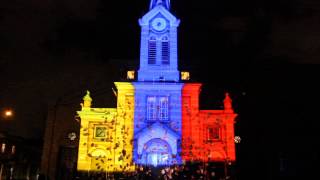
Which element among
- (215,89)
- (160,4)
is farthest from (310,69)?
(160,4)

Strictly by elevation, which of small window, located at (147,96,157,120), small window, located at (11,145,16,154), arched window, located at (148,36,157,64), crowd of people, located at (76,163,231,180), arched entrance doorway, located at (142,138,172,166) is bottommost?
crowd of people, located at (76,163,231,180)

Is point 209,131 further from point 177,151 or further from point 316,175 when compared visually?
point 316,175

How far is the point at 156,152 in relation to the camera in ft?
115

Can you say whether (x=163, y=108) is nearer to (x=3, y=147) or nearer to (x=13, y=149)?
(x=3, y=147)

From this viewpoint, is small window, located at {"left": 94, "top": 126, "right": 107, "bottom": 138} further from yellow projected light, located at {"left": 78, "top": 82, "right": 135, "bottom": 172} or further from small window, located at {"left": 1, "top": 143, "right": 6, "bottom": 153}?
small window, located at {"left": 1, "top": 143, "right": 6, "bottom": 153}

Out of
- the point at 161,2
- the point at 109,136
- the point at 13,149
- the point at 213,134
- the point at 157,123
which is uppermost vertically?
the point at 161,2

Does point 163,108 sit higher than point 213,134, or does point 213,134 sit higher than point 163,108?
point 163,108

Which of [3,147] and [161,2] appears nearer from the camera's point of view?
[161,2]

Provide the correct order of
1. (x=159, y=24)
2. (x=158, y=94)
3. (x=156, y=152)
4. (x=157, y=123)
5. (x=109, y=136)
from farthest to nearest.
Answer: (x=159, y=24), (x=158, y=94), (x=109, y=136), (x=156, y=152), (x=157, y=123)

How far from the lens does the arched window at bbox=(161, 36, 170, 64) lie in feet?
126

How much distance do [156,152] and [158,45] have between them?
37.5 ft

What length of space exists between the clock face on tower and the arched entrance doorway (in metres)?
12.1

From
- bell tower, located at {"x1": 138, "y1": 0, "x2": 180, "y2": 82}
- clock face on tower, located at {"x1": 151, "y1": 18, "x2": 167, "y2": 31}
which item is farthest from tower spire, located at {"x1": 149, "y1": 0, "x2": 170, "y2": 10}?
clock face on tower, located at {"x1": 151, "y1": 18, "x2": 167, "y2": 31}

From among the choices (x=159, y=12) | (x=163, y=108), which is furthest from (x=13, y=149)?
(x=159, y=12)
